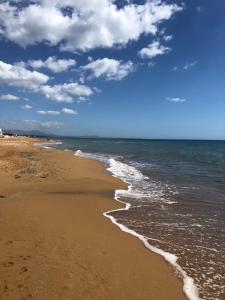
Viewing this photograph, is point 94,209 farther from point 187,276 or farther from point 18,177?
point 18,177

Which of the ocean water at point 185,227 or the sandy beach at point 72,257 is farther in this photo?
the ocean water at point 185,227

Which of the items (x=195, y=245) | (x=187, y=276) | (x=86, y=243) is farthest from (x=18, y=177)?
(x=187, y=276)

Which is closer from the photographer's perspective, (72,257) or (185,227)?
(72,257)

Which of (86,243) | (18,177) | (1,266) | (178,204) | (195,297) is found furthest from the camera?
(18,177)

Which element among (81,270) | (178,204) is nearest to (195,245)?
(81,270)

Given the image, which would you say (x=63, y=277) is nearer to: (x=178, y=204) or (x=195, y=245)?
(x=195, y=245)

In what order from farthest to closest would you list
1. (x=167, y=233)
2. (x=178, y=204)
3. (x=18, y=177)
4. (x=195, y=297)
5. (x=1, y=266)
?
(x=18, y=177) → (x=178, y=204) → (x=167, y=233) → (x=1, y=266) → (x=195, y=297)

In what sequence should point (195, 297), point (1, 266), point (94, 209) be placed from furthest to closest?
point (94, 209), point (1, 266), point (195, 297)

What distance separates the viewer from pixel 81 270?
650cm

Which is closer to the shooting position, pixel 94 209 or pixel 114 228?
pixel 114 228

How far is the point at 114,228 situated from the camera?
964 centimetres

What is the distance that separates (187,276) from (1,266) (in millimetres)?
3966

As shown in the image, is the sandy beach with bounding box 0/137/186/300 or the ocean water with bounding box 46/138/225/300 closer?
the sandy beach with bounding box 0/137/186/300

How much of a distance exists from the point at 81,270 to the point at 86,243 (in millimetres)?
1616
